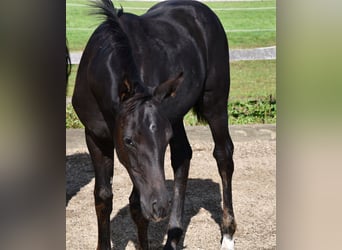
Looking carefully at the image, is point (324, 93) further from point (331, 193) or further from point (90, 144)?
point (90, 144)

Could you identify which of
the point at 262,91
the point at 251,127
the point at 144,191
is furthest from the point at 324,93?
the point at 251,127

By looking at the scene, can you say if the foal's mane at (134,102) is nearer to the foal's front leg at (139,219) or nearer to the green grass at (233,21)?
the foal's front leg at (139,219)

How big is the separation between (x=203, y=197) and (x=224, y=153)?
2.67ft

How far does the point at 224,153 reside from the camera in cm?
350

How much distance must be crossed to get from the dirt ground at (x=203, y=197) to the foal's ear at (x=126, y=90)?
53.1 inches

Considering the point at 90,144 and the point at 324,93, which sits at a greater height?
the point at 324,93

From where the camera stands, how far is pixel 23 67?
0.89 meters

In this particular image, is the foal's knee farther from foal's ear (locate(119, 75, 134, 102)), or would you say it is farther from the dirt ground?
foal's ear (locate(119, 75, 134, 102))

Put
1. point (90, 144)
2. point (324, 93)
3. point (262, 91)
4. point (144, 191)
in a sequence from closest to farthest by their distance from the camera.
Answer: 1. point (324, 93)
2. point (144, 191)
3. point (90, 144)
4. point (262, 91)

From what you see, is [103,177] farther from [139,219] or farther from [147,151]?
[147,151]

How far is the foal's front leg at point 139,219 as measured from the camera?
2779 mm

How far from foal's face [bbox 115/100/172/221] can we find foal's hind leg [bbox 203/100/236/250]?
1305 millimetres

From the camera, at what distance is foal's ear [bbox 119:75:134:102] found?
7.00 ft

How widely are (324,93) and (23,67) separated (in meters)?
0.53
